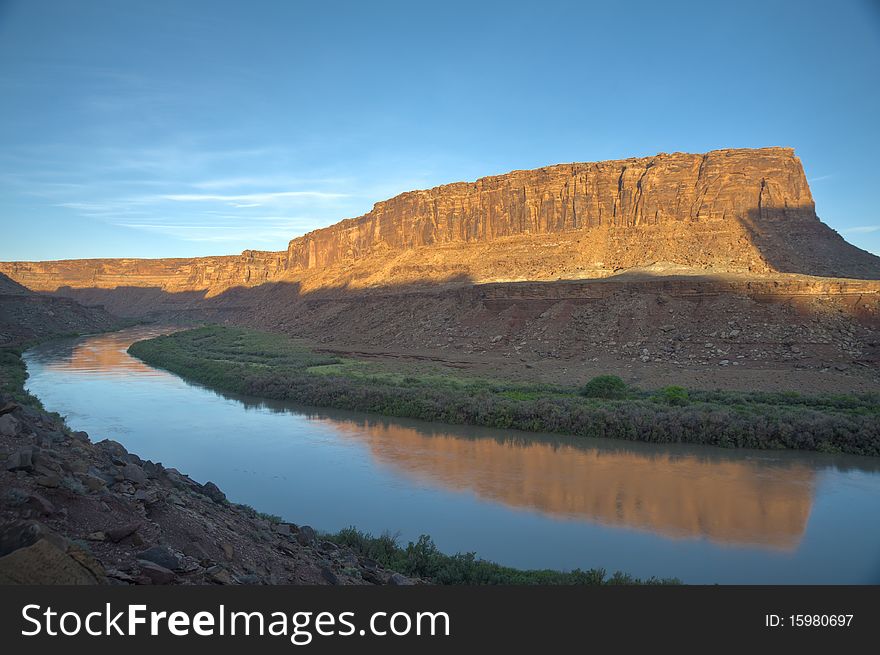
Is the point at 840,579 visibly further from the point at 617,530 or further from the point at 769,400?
the point at 769,400

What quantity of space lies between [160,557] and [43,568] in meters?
1.07

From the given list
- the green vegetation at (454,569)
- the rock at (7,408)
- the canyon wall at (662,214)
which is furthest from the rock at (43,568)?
the canyon wall at (662,214)

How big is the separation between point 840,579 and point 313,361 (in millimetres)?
29616

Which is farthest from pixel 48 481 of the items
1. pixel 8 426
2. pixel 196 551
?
pixel 8 426

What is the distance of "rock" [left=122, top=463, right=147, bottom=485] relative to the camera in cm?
764

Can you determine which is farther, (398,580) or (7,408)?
(7,408)

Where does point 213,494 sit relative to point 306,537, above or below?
above

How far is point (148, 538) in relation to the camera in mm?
5574

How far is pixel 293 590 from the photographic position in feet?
14.6

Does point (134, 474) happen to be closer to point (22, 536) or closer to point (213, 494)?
point (213, 494)

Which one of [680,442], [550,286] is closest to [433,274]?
[550,286]

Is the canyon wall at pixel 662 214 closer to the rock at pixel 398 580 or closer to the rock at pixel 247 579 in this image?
the rock at pixel 398 580

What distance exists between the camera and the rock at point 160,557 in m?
4.97

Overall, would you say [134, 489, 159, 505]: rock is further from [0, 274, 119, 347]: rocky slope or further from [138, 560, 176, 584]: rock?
[0, 274, 119, 347]: rocky slope
